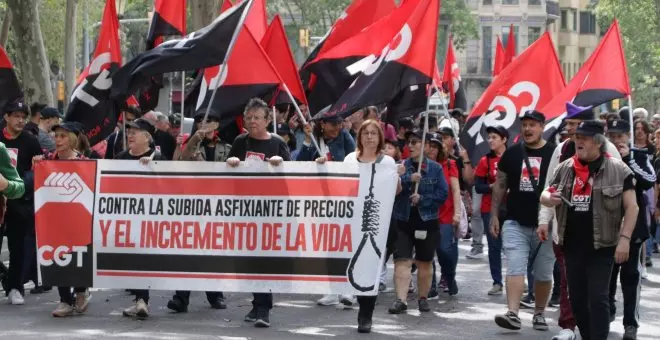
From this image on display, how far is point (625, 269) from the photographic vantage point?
12031 mm

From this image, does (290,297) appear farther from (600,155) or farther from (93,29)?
(93,29)

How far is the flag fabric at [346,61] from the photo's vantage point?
14.7 meters

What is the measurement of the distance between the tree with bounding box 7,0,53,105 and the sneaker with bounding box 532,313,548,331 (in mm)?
20207

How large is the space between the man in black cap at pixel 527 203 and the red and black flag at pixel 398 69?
1.02m

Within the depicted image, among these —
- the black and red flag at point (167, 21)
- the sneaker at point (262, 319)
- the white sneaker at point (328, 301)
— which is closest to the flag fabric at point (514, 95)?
the white sneaker at point (328, 301)

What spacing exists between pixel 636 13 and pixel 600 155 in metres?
58.5

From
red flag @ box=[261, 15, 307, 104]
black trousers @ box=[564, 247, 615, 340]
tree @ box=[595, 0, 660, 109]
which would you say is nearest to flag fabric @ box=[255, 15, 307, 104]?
red flag @ box=[261, 15, 307, 104]

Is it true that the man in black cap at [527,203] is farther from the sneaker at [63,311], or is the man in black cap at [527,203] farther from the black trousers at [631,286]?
the sneaker at [63,311]

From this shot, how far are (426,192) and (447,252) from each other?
3.96 feet

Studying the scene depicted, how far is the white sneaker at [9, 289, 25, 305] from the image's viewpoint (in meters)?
13.8

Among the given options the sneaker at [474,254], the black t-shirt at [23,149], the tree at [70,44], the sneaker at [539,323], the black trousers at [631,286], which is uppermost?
the tree at [70,44]

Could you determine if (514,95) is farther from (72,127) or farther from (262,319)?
(72,127)

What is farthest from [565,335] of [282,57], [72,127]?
[282,57]

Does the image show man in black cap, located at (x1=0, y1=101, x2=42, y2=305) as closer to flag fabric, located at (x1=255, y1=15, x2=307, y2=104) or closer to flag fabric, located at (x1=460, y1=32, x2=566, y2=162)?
flag fabric, located at (x1=255, y1=15, x2=307, y2=104)
